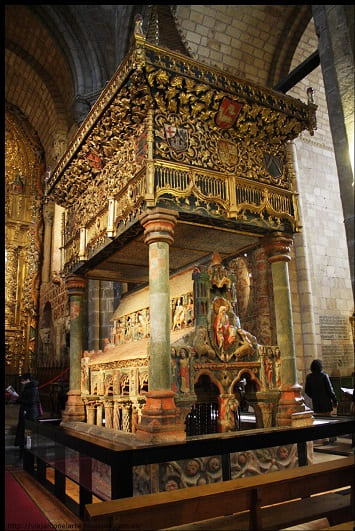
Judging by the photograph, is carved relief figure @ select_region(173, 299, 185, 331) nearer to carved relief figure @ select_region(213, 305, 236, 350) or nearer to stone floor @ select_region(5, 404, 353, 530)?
carved relief figure @ select_region(213, 305, 236, 350)

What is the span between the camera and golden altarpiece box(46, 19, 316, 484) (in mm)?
4535

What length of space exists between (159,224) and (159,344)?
1.21 m

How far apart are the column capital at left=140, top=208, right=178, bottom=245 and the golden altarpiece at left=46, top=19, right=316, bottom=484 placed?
0.01 metres

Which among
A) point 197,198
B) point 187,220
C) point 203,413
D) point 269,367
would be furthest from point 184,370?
point 197,198

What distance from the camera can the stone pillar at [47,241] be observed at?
14867mm

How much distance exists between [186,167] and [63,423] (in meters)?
4.03

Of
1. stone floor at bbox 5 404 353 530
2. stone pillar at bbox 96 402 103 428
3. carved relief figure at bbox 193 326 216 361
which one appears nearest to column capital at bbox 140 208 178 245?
carved relief figure at bbox 193 326 216 361

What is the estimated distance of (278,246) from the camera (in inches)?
215

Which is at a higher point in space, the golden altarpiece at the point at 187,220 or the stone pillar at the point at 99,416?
the golden altarpiece at the point at 187,220

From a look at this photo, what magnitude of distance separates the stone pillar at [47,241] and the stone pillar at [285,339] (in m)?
10.7

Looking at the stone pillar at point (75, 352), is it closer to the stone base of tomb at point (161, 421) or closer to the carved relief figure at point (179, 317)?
the carved relief figure at point (179, 317)

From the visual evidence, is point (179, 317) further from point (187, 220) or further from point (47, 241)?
point (47, 241)

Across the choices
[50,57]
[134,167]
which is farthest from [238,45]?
[50,57]

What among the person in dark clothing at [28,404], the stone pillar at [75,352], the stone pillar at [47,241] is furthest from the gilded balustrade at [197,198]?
the stone pillar at [47,241]
